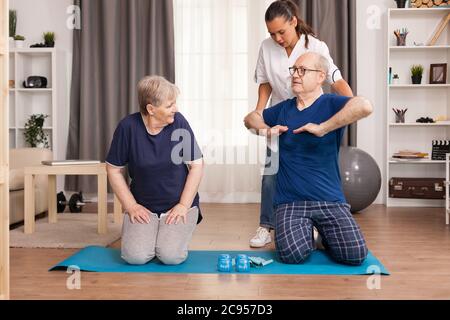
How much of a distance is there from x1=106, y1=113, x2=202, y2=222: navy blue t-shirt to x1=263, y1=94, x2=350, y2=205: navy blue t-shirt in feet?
1.55

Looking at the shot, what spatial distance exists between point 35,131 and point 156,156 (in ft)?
9.76

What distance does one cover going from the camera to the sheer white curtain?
5426 mm

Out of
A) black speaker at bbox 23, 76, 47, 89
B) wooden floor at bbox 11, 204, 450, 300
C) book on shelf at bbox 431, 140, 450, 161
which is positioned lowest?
wooden floor at bbox 11, 204, 450, 300

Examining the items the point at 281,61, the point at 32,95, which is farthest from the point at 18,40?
the point at 281,61

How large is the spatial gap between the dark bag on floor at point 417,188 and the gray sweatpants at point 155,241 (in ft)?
9.33

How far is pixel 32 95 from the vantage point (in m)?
5.76

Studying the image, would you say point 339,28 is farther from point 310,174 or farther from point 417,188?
point 310,174

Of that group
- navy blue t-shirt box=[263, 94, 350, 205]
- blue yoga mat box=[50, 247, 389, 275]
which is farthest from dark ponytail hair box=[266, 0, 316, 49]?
blue yoga mat box=[50, 247, 389, 275]

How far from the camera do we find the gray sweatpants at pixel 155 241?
2.77m

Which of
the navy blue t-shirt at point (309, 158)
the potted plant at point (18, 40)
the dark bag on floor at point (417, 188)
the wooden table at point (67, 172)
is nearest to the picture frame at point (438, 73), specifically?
the dark bag on floor at point (417, 188)

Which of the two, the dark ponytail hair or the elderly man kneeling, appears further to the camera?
the dark ponytail hair

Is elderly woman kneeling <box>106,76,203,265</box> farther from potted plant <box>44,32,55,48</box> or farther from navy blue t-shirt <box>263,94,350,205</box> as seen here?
potted plant <box>44,32,55,48</box>

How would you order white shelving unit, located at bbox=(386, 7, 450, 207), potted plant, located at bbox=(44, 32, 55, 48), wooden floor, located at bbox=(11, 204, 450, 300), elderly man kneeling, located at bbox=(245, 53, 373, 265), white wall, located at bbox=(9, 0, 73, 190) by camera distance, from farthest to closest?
1. white wall, located at bbox=(9, 0, 73, 190)
2. potted plant, located at bbox=(44, 32, 55, 48)
3. white shelving unit, located at bbox=(386, 7, 450, 207)
4. elderly man kneeling, located at bbox=(245, 53, 373, 265)
5. wooden floor, located at bbox=(11, 204, 450, 300)
